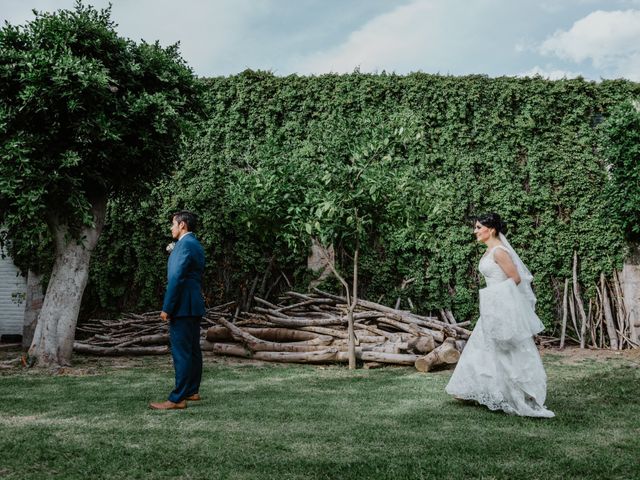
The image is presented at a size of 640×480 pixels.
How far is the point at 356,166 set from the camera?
8.47 metres

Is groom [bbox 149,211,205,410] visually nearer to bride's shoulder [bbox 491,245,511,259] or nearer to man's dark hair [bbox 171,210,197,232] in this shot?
man's dark hair [bbox 171,210,197,232]

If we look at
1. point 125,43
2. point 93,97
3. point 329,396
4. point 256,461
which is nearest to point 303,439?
point 256,461

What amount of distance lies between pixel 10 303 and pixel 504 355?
36.1 ft

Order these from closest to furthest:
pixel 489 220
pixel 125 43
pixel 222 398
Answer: pixel 489 220 < pixel 222 398 < pixel 125 43

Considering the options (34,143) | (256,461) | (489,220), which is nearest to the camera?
(256,461)

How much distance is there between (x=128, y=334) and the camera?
37.2 ft

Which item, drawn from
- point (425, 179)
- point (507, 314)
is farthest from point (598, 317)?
point (507, 314)

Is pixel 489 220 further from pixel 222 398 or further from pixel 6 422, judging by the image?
pixel 6 422

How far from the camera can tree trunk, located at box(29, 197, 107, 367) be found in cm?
918

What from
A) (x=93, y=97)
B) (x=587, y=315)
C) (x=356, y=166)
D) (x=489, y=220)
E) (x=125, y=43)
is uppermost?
(x=125, y=43)

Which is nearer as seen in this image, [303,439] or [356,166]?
[303,439]

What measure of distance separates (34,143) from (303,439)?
5.98 meters

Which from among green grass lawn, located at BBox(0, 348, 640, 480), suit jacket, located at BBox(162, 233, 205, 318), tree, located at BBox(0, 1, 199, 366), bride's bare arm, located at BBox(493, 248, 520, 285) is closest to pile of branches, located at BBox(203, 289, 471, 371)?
green grass lawn, located at BBox(0, 348, 640, 480)

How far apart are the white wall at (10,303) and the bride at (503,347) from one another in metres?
10.3
